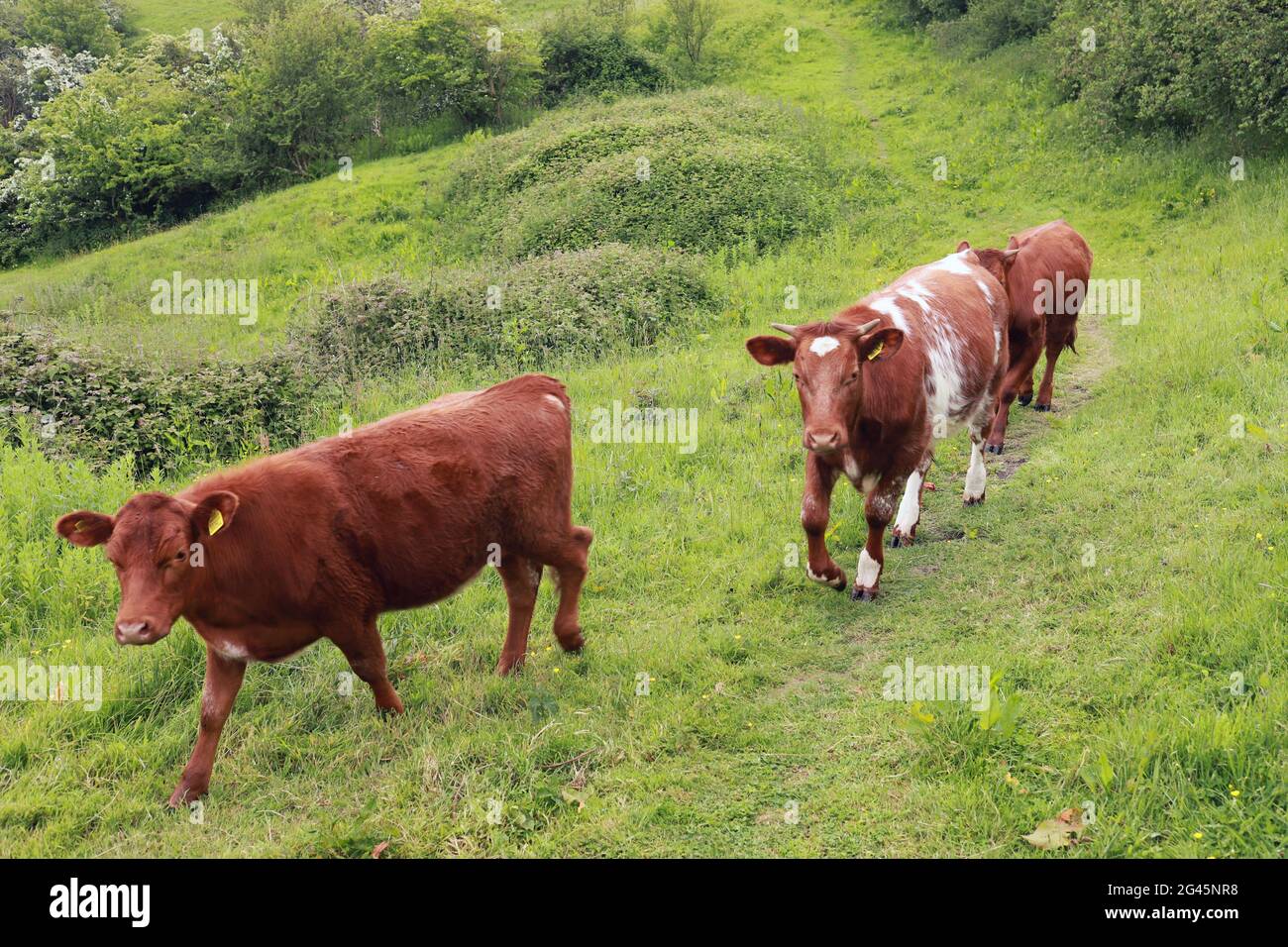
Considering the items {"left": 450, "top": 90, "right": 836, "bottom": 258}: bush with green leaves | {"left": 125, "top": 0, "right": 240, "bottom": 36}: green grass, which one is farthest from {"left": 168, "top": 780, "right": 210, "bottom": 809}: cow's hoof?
{"left": 125, "top": 0, "right": 240, "bottom": 36}: green grass

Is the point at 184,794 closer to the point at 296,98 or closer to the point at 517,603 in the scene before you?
the point at 517,603

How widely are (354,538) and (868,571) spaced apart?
3823 millimetres

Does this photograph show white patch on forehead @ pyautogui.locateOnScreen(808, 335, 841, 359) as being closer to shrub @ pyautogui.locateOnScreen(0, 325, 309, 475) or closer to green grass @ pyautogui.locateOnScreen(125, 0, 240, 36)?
shrub @ pyautogui.locateOnScreen(0, 325, 309, 475)

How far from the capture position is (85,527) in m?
4.80

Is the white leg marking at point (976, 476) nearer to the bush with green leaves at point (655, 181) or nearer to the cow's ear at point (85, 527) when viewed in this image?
the cow's ear at point (85, 527)

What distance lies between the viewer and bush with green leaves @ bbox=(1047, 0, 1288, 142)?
52.8 ft

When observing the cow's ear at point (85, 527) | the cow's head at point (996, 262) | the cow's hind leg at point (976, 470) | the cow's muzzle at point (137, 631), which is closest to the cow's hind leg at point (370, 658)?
the cow's muzzle at point (137, 631)

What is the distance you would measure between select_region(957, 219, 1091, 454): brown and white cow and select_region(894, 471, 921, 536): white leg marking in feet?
7.20

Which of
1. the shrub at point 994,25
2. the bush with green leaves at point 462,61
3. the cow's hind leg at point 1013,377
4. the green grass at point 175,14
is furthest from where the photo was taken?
the green grass at point 175,14

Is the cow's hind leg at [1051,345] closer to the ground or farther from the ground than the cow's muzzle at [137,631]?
closer to the ground

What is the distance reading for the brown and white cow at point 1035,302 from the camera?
33.5 ft

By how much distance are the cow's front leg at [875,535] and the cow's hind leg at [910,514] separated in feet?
2.98
